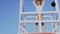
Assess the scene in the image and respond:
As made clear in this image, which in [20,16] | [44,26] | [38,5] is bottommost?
[44,26]

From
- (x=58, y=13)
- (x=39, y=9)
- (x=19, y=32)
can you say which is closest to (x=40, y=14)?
(x=39, y=9)

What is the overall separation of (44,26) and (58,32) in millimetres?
1377

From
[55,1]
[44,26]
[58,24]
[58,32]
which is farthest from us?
[44,26]

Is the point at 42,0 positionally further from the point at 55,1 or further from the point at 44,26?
the point at 44,26

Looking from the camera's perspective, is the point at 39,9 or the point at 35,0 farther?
the point at 35,0

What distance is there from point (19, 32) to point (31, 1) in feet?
6.17

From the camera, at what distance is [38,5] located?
20.3 ft

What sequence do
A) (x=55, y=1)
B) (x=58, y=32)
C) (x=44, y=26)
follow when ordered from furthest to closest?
1. (x=44, y=26)
2. (x=55, y=1)
3. (x=58, y=32)

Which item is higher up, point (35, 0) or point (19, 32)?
point (35, 0)

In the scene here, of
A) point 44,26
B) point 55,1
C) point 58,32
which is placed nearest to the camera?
point 58,32

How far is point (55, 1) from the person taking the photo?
6.06 metres

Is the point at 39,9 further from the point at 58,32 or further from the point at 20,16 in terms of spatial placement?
the point at 58,32

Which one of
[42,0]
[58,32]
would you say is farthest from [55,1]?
[58,32]

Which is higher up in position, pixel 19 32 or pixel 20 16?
pixel 20 16
